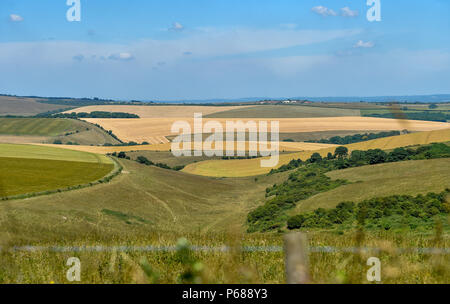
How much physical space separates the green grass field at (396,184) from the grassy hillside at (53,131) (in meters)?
114

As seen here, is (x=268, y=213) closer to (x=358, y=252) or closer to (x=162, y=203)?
(x=162, y=203)

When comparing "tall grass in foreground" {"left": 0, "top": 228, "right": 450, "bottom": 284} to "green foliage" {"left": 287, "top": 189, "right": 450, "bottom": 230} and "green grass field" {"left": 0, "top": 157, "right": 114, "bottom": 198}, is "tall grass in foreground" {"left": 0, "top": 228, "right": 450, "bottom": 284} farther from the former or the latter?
"green grass field" {"left": 0, "top": 157, "right": 114, "bottom": 198}

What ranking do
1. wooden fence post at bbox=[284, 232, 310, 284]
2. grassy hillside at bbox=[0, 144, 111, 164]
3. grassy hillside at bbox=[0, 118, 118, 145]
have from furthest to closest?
grassy hillside at bbox=[0, 118, 118, 145] < grassy hillside at bbox=[0, 144, 111, 164] < wooden fence post at bbox=[284, 232, 310, 284]

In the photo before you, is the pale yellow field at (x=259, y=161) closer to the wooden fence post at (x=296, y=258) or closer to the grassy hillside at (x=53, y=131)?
the grassy hillside at (x=53, y=131)

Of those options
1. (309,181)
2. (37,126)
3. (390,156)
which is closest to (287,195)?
(309,181)

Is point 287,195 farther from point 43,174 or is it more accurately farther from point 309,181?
point 43,174

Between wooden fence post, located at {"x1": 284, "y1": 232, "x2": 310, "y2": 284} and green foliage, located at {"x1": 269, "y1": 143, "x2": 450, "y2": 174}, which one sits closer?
wooden fence post, located at {"x1": 284, "y1": 232, "x2": 310, "y2": 284}

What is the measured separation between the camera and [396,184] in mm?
52281

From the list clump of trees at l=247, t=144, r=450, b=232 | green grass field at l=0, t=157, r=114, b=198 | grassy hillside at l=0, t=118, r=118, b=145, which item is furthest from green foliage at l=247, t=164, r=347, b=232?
grassy hillside at l=0, t=118, r=118, b=145

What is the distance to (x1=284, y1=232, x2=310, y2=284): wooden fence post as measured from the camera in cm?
475

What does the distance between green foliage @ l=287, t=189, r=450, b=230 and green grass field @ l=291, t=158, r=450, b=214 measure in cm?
391

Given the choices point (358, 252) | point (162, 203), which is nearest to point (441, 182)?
point (162, 203)

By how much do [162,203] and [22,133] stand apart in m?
114

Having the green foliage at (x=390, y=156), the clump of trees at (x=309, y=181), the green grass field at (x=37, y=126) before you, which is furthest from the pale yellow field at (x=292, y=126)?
the green foliage at (x=390, y=156)
